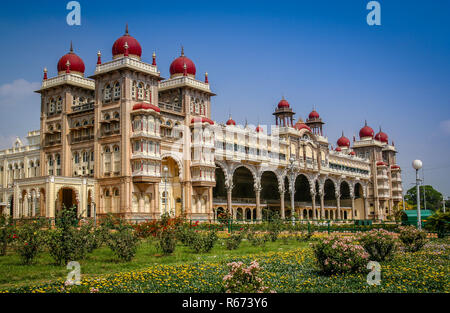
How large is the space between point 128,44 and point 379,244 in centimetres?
3615

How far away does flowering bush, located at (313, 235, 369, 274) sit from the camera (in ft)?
39.6

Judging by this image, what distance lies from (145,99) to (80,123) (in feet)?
27.1

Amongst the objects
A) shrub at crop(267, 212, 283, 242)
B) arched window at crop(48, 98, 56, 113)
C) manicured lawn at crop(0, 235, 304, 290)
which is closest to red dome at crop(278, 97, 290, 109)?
arched window at crop(48, 98, 56, 113)

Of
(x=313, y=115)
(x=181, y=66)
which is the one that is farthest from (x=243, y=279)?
(x=313, y=115)

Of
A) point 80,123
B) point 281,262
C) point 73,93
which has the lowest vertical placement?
point 281,262

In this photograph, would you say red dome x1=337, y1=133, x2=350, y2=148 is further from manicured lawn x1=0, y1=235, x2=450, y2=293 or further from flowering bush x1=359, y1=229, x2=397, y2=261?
flowering bush x1=359, y1=229, x2=397, y2=261

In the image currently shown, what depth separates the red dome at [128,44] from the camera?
1747 inches

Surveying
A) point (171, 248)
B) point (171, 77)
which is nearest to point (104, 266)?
point (171, 248)

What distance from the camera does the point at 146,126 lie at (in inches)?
1672

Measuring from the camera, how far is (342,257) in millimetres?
12133

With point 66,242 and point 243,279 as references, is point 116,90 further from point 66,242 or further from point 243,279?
point 243,279

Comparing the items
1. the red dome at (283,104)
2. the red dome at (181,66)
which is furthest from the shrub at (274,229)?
the red dome at (283,104)

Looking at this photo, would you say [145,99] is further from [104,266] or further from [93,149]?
[104,266]

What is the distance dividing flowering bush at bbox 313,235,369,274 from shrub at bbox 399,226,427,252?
7.35 meters
